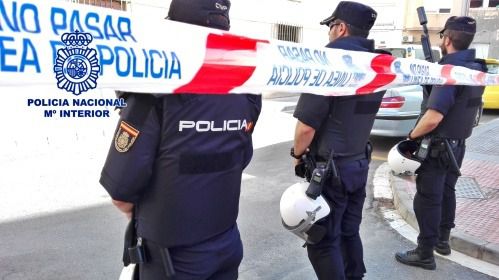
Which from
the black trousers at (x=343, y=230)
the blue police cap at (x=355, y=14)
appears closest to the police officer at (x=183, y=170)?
the black trousers at (x=343, y=230)

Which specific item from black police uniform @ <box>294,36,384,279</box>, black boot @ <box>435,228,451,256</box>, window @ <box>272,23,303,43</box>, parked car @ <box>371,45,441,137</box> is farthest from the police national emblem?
window @ <box>272,23,303,43</box>

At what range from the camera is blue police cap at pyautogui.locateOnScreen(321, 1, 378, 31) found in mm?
2662

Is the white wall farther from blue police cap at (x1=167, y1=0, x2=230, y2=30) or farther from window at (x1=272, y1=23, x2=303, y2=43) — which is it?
blue police cap at (x1=167, y1=0, x2=230, y2=30)

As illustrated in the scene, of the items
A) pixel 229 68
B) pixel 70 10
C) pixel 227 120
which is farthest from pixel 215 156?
pixel 70 10

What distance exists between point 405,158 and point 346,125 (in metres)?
1.24

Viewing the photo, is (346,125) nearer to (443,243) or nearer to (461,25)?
(461,25)

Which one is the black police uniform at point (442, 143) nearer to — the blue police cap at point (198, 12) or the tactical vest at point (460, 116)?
the tactical vest at point (460, 116)

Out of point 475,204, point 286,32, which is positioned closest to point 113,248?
point 475,204

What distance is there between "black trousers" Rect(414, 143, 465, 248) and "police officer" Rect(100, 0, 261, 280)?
6.81 ft

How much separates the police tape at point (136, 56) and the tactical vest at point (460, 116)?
5.14ft

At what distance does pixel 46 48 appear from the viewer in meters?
1.23

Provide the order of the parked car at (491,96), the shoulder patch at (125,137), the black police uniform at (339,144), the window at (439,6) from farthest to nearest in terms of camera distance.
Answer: the window at (439,6), the parked car at (491,96), the black police uniform at (339,144), the shoulder patch at (125,137)

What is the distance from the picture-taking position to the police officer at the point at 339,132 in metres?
2.62

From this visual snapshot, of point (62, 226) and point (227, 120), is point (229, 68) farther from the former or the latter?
point (62, 226)
